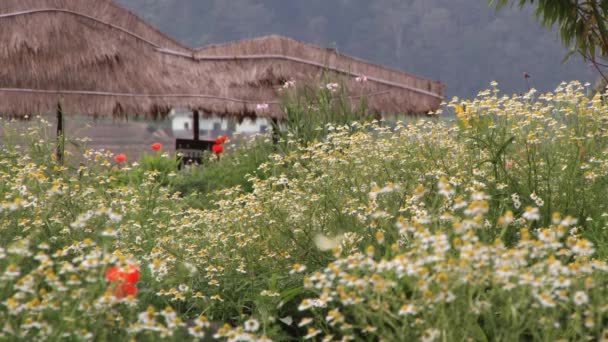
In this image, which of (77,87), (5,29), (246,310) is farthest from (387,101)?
(246,310)

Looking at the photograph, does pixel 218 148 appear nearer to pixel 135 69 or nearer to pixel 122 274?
pixel 135 69

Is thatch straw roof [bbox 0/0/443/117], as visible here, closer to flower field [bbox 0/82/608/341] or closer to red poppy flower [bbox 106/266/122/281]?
flower field [bbox 0/82/608/341]

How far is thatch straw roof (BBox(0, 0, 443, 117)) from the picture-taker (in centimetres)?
1023

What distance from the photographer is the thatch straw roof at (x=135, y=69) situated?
33.6 feet

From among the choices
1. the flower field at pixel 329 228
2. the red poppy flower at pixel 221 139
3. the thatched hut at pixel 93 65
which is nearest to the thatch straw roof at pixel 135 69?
the thatched hut at pixel 93 65

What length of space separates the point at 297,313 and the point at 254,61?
932 centimetres

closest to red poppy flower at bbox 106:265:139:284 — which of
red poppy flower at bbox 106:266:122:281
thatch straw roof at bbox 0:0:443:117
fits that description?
red poppy flower at bbox 106:266:122:281

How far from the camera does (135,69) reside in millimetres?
11203

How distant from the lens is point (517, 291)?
2264mm

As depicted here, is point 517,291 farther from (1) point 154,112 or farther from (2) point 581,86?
(1) point 154,112

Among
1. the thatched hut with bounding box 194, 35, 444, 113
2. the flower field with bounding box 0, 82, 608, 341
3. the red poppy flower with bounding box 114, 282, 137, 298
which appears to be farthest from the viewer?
the thatched hut with bounding box 194, 35, 444, 113

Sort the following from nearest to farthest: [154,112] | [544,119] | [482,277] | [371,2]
Answer: [482,277] → [544,119] → [154,112] → [371,2]

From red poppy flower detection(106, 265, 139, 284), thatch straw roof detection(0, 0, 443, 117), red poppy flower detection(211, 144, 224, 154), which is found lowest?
red poppy flower detection(211, 144, 224, 154)

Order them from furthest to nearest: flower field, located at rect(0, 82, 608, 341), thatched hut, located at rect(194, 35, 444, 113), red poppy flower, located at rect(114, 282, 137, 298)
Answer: thatched hut, located at rect(194, 35, 444, 113) < flower field, located at rect(0, 82, 608, 341) < red poppy flower, located at rect(114, 282, 137, 298)
